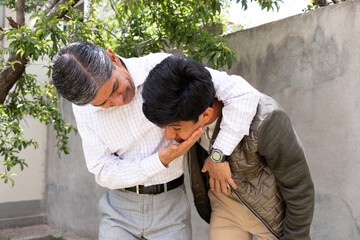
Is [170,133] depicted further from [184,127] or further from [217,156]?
[217,156]

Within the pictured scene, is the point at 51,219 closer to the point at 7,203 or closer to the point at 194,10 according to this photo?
the point at 7,203

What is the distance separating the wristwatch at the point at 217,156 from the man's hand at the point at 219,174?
0.08 ft

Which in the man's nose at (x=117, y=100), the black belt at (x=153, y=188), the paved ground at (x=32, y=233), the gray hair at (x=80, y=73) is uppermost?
the gray hair at (x=80, y=73)

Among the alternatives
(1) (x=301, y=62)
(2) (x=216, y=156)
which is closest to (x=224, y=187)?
(2) (x=216, y=156)

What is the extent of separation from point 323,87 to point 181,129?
1.48 m

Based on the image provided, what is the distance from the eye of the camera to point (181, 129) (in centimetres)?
182

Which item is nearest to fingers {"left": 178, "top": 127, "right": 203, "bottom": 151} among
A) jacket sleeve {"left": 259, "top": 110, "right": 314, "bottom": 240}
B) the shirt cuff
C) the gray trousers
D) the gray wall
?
the shirt cuff

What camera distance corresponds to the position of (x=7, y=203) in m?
6.09

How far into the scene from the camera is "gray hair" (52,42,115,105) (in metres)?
1.74

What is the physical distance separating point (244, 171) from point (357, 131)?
1098 mm

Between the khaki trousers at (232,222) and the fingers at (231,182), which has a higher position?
the fingers at (231,182)

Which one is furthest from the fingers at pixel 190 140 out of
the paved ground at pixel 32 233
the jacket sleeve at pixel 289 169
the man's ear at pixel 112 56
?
the paved ground at pixel 32 233

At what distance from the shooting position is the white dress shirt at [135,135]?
6.26 ft

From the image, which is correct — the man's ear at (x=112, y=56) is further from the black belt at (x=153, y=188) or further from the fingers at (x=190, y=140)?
the black belt at (x=153, y=188)
